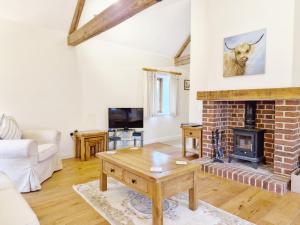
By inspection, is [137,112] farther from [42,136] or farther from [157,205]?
[157,205]

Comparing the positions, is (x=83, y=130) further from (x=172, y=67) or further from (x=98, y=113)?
(x=172, y=67)

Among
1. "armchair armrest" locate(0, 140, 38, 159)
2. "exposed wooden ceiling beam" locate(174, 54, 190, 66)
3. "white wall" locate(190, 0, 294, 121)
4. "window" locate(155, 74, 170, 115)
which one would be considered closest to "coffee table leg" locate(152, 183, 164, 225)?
"armchair armrest" locate(0, 140, 38, 159)

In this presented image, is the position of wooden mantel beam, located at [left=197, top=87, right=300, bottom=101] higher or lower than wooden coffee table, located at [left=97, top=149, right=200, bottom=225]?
higher

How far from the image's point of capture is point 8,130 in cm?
302

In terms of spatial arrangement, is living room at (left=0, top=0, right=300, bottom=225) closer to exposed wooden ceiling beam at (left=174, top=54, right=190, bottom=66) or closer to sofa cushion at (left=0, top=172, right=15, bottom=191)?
sofa cushion at (left=0, top=172, right=15, bottom=191)

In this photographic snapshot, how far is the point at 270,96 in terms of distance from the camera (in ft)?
8.98

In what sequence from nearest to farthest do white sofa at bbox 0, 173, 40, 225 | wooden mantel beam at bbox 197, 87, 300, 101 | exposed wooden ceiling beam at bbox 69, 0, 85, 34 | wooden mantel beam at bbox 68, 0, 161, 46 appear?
1. white sofa at bbox 0, 173, 40, 225
2. wooden mantel beam at bbox 68, 0, 161, 46
3. wooden mantel beam at bbox 197, 87, 300, 101
4. exposed wooden ceiling beam at bbox 69, 0, 85, 34

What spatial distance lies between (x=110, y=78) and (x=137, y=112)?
97 centimetres

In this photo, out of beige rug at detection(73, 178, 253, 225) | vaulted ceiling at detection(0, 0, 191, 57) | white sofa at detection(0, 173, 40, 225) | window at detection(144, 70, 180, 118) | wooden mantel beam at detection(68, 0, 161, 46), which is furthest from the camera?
window at detection(144, 70, 180, 118)

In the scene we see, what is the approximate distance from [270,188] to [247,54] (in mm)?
1841

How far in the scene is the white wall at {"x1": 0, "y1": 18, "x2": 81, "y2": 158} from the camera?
11.3ft

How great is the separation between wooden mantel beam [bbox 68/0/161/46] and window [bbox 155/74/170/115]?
2.63 meters

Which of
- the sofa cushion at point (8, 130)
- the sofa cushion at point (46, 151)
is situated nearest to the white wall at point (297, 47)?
the sofa cushion at point (46, 151)

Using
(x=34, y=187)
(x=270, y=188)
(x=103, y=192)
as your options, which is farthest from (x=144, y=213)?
(x=270, y=188)
